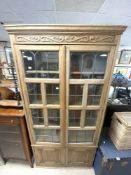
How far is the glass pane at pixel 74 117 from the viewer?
1509mm

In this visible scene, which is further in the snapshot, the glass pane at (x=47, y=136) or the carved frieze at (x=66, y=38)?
the glass pane at (x=47, y=136)

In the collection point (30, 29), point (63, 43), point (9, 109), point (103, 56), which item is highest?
point (30, 29)

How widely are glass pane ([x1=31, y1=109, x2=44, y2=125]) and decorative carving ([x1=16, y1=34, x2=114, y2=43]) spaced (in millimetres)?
850

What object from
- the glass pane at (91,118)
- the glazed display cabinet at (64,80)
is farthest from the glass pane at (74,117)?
the glass pane at (91,118)

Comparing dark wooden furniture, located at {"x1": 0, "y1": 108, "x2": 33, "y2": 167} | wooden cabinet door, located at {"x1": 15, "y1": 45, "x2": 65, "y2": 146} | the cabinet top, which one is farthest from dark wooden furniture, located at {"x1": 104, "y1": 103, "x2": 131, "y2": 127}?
dark wooden furniture, located at {"x1": 0, "y1": 108, "x2": 33, "y2": 167}

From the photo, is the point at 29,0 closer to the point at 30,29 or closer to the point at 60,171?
the point at 30,29

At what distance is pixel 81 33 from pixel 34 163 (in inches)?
83.9

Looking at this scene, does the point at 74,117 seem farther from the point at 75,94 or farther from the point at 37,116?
the point at 37,116

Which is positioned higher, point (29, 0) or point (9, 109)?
point (29, 0)

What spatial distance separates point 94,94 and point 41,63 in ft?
2.36

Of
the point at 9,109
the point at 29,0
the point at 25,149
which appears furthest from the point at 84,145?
the point at 29,0

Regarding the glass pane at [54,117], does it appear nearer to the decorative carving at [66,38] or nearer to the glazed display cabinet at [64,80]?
the glazed display cabinet at [64,80]

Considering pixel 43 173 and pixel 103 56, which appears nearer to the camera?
pixel 103 56

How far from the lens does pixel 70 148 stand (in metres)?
1.71
